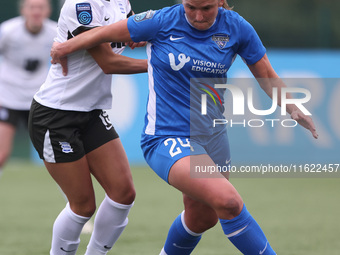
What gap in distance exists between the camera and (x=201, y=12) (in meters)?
4.46

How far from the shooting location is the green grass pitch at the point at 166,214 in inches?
261

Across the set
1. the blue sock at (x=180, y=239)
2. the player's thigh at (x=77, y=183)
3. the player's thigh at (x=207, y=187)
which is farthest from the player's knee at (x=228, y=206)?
the player's thigh at (x=77, y=183)

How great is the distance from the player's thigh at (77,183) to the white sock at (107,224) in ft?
0.42

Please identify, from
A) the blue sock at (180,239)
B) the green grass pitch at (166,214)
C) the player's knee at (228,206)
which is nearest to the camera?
the player's knee at (228,206)

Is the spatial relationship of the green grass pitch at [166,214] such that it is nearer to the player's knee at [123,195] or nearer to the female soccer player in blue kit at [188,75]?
the player's knee at [123,195]

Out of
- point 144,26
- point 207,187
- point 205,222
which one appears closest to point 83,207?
point 205,222

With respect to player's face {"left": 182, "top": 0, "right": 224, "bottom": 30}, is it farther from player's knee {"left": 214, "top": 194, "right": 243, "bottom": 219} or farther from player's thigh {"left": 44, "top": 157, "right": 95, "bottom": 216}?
player's thigh {"left": 44, "top": 157, "right": 95, "bottom": 216}

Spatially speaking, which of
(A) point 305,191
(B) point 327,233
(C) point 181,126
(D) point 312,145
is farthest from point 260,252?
(D) point 312,145

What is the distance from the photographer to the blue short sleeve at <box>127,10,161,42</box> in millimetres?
4551

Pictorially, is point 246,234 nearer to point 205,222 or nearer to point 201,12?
point 205,222

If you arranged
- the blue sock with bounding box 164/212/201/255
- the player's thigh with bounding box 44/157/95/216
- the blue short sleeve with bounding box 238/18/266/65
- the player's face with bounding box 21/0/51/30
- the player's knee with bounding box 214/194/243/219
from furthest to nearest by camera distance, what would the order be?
the player's face with bounding box 21/0/51/30, the blue sock with bounding box 164/212/201/255, the player's thigh with bounding box 44/157/95/216, the blue short sleeve with bounding box 238/18/266/65, the player's knee with bounding box 214/194/243/219

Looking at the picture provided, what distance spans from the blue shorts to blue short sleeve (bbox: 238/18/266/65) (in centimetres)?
52

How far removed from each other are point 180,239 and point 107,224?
0.52m

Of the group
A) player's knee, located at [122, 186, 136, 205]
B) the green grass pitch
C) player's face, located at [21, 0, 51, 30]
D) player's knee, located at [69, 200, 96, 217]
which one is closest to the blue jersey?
player's knee, located at [122, 186, 136, 205]
